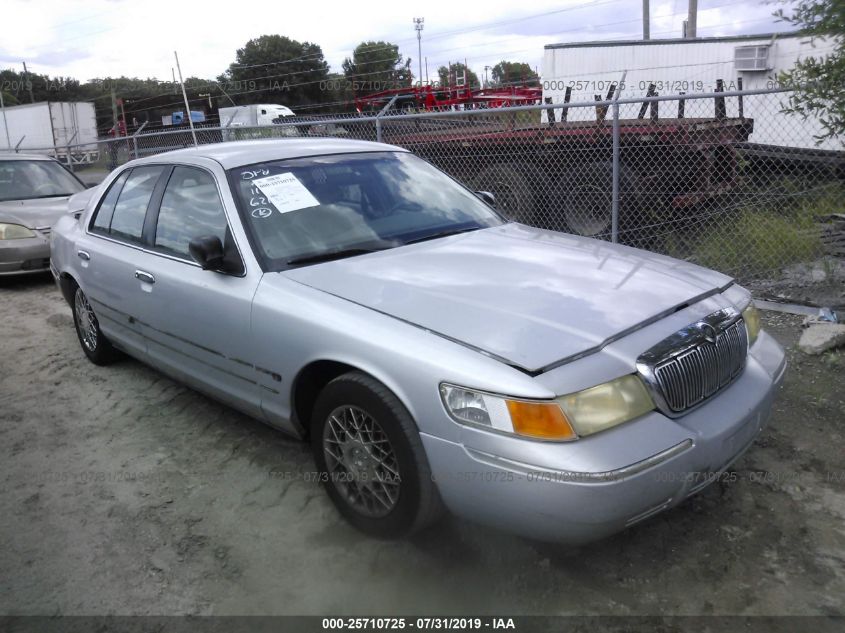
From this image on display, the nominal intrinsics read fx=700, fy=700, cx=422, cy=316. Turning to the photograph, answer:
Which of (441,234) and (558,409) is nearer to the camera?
(558,409)

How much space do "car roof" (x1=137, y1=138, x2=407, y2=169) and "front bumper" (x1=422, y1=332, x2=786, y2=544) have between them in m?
2.03

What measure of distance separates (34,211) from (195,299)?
6043 millimetres

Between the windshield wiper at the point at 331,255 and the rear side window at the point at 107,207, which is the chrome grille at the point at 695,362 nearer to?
the windshield wiper at the point at 331,255

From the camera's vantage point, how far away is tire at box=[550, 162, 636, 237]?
809 centimetres

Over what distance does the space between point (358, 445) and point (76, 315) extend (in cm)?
344

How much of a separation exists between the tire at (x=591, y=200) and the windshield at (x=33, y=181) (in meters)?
6.28

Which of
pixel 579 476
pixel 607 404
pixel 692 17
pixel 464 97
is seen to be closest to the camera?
pixel 579 476

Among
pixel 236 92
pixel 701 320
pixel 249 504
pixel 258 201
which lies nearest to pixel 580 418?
pixel 701 320

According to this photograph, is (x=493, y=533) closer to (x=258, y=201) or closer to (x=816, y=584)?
(x=816, y=584)

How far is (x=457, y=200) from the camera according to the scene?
4117 millimetres

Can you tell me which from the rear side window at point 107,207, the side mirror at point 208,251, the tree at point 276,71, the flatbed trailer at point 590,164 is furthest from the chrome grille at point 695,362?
the tree at point 276,71

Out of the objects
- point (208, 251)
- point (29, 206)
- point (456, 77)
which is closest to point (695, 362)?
point (208, 251)

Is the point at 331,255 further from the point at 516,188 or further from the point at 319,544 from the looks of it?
the point at 516,188

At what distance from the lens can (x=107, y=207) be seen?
477cm
